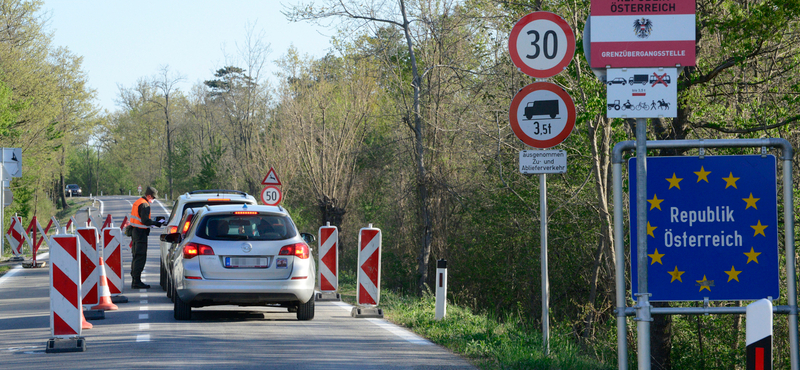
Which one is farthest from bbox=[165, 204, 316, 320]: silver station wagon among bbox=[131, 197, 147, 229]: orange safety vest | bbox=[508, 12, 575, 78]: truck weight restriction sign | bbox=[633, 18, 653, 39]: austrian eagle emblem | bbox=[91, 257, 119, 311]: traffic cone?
bbox=[633, 18, 653, 39]: austrian eagle emblem

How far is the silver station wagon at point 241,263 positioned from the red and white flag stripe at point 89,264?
3.40 ft

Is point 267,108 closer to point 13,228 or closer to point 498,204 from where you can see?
point 13,228

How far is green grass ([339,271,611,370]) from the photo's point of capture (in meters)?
7.18

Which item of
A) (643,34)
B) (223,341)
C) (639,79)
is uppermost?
(643,34)

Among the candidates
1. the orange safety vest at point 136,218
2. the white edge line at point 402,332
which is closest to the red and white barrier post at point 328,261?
the white edge line at point 402,332

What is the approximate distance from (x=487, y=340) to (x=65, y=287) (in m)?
4.40

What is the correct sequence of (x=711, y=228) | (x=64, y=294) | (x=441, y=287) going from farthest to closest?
(x=441, y=287) → (x=64, y=294) → (x=711, y=228)

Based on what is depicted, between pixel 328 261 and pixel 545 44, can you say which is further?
pixel 328 261

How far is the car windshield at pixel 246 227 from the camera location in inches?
407

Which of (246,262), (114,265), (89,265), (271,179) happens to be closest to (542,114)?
(246,262)

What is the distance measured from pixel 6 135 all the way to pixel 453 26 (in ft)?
75.8

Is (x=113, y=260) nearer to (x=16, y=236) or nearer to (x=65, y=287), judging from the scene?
(x=65, y=287)

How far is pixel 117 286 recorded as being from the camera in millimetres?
13109

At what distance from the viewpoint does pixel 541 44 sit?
25.2 feet
